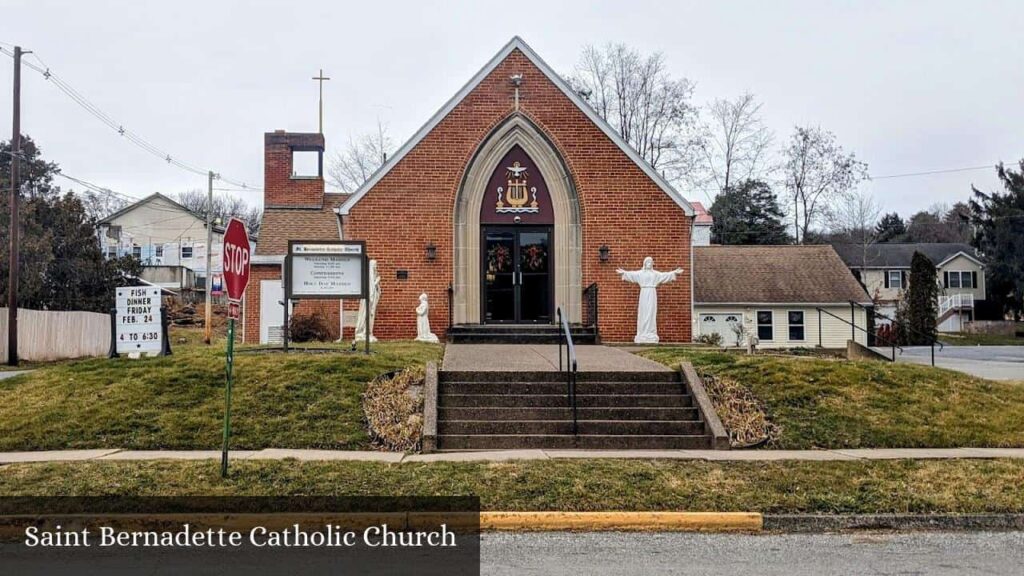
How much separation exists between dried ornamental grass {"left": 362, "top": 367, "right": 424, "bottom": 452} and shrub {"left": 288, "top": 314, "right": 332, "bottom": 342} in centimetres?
779

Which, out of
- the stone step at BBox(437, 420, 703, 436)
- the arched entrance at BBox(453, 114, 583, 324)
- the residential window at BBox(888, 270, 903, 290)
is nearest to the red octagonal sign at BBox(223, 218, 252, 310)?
the stone step at BBox(437, 420, 703, 436)

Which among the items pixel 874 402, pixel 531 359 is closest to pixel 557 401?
pixel 531 359

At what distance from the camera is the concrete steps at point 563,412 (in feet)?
34.2

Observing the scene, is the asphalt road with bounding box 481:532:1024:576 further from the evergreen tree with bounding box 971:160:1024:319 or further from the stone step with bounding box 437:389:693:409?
the evergreen tree with bounding box 971:160:1024:319

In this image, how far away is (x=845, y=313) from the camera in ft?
109

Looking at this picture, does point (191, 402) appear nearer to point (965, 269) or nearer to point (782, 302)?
point (782, 302)

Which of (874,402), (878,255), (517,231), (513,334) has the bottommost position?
(874,402)

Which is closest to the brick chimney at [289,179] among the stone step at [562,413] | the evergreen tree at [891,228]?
the stone step at [562,413]

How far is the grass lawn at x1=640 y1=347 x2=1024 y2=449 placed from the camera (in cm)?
1073

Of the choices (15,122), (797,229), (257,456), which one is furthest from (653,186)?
(797,229)

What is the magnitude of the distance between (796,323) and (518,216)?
17307mm

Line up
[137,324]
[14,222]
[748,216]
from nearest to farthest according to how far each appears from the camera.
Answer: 1. [137,324]
2. [14,222]
3. [748,216]

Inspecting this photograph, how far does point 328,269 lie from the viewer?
1415cm

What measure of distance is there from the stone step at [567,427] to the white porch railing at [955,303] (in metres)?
53.9
